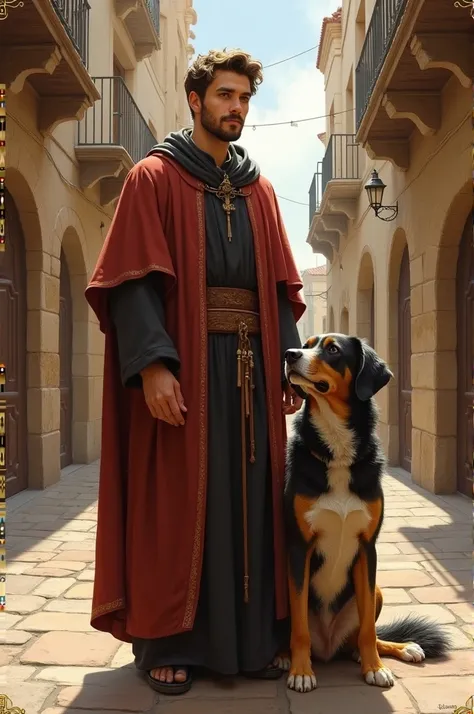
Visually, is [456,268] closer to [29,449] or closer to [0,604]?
[29,449]

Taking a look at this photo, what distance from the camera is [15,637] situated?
3426mm

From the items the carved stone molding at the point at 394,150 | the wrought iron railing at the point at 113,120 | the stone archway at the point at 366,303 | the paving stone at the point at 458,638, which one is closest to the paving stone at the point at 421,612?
the paving stone at the point at 458,638


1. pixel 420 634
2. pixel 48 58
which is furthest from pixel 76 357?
pixel 420 634

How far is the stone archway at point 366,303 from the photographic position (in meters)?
13.4

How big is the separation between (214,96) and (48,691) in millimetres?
2359

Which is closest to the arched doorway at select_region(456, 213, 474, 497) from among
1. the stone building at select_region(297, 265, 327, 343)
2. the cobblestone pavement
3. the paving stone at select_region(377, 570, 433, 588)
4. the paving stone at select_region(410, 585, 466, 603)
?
the cobblestone pavement

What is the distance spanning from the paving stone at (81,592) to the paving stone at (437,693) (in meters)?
1.95

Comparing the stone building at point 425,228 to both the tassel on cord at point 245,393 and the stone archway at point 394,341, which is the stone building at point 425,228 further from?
the tassel on cord at point 245,393

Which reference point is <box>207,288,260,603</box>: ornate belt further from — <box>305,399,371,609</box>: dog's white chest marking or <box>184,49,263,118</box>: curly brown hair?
<box>184,49,263,118</box>: curly brown hair

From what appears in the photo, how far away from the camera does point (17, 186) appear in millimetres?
7570

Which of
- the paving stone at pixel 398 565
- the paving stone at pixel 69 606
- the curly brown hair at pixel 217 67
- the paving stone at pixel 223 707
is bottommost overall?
the paving stone at pixel 398 565

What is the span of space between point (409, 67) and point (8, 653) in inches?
252

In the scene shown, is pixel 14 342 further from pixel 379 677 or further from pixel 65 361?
pixel 379 677

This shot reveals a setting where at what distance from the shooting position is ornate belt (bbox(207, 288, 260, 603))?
294 centimetres
